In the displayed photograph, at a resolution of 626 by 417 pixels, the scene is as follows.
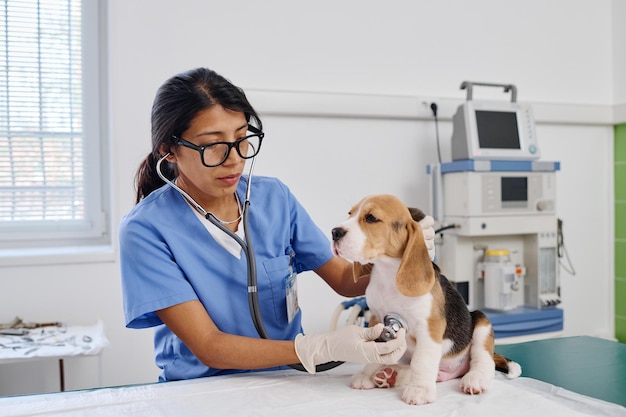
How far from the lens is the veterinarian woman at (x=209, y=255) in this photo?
4.01 feet

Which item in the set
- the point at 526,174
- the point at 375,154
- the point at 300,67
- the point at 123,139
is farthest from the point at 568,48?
the point at 123,139

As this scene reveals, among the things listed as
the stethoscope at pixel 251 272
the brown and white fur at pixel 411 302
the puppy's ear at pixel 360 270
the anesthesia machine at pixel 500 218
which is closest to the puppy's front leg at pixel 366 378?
the brown and white fur at pixel 411 302

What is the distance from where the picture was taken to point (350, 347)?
1.17 m

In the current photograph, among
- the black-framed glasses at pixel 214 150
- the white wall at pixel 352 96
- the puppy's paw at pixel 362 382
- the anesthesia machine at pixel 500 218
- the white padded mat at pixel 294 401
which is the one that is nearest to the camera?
the white padded mat at pixel 294 401

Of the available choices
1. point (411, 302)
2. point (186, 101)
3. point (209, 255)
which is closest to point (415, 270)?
point (411, 302)

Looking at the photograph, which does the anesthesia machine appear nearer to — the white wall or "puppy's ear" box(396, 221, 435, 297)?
the white wall

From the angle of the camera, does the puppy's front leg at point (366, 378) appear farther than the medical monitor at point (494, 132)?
No

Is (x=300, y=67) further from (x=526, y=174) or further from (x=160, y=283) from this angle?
(x=160, y=283)

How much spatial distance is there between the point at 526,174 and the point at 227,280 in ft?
5.98

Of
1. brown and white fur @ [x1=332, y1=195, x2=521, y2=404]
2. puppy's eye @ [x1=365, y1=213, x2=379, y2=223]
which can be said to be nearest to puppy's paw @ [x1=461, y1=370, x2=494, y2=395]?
brown and white fur @ [x1=332, y1=195, x2=521, y2=404]

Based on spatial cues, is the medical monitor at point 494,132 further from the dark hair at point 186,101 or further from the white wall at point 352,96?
the dark hair at point 186,101

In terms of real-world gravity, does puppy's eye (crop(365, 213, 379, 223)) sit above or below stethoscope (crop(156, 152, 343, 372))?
above

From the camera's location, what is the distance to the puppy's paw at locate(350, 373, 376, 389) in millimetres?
1210

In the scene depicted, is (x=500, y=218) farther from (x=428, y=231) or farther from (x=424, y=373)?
(x=424, y=373)
